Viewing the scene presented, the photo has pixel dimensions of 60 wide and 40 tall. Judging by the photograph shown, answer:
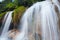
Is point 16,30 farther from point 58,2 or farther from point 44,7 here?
point 58,2

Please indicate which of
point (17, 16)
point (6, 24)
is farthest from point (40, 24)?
point (6, 24)

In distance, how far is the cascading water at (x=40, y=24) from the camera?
708 centimetres

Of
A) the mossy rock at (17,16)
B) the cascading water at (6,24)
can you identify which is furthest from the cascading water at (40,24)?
the cascading water at (6,24)

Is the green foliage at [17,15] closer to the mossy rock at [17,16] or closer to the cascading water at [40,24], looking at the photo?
the mossy rock at [17,16]

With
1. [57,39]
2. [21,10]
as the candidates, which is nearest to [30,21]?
[21,10]

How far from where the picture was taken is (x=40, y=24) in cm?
732

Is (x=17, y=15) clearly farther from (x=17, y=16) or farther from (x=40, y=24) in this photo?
(x=40, y=24)

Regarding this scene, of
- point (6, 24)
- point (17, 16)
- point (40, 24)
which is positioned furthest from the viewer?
point (6, 24)

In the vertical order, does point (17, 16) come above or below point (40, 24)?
above

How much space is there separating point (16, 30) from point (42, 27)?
1148mm

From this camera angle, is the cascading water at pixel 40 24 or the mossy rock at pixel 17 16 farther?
the mossy rock at pixel 17 16

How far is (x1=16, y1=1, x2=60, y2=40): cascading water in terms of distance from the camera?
708cm

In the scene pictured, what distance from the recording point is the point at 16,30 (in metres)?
7.76

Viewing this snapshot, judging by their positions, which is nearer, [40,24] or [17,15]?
[40,24]
